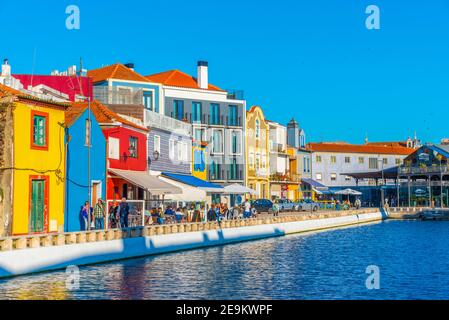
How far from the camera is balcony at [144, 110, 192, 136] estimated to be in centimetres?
5353

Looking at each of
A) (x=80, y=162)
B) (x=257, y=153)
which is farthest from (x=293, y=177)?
(x=80, y=162)

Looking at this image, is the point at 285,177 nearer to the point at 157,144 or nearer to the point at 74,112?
the point at 157,144

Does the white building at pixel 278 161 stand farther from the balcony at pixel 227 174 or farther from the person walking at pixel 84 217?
the person walking at pixel 84 217

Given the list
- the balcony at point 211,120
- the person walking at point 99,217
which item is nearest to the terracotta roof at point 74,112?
the person walking at point 99,217

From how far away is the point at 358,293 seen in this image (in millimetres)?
26797

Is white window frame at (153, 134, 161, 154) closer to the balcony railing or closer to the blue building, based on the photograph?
the blue building

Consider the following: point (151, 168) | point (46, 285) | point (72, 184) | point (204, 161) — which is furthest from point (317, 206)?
point (46, 285)

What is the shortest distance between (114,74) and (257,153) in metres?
24.7

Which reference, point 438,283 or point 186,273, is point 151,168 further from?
point 438,283

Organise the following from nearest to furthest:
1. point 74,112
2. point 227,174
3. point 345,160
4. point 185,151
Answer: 1. point 74,112
2. point 185,151
3. point 227,174
4. point 345,160

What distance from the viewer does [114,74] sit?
7006cm

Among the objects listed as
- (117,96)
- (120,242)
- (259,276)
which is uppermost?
(117,96)
